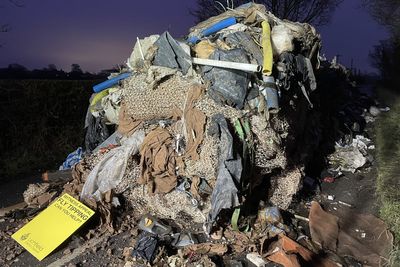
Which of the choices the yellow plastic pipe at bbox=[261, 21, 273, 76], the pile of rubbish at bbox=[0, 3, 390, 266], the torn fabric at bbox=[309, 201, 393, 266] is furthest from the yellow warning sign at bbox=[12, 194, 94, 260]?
the torn fabric at bbox=[309, 201, 393, 266]

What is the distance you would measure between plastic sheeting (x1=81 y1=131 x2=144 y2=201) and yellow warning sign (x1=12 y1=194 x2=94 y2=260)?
0.22m

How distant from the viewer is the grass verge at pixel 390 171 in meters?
4.43

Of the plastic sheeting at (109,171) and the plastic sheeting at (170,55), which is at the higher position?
the plastic sheeting at (170,55)

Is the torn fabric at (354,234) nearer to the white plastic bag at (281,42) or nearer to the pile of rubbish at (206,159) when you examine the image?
the pile of rubbish at (206,159)

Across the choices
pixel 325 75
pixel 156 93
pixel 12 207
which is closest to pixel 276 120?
pixel 156 93

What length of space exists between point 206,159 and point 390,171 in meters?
3.67

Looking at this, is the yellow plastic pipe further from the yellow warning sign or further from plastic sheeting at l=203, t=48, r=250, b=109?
the yellow warning sign

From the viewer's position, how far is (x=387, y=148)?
288 inches

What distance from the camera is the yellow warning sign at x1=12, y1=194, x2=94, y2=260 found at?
12.4 ft

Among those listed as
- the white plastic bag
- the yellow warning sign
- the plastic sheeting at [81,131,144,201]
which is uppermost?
the white plastic bag

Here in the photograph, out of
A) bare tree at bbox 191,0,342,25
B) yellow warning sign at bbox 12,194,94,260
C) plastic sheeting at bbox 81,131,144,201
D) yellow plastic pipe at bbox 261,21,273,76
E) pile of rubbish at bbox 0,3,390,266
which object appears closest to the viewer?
yellow warning sign at bbox 12,194,94,260

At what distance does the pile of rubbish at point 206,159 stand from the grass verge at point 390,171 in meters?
0.46

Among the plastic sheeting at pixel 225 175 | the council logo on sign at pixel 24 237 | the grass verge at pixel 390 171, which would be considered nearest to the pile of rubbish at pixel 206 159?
the plastic sheeting at pixel 225 175

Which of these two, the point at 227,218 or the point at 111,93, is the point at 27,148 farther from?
the point at 227,218
